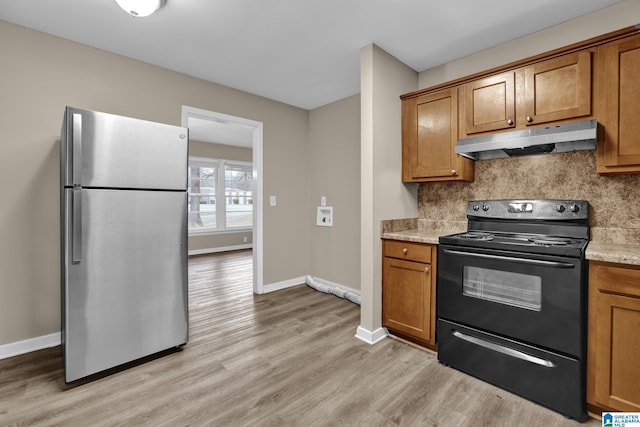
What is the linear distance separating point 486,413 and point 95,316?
2459 millimetres

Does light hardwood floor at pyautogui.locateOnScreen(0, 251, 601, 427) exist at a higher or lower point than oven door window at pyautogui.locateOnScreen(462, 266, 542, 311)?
lower

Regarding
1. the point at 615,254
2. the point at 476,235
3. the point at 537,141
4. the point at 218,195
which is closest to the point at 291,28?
the point at 537,141

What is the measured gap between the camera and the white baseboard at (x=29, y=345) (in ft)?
7.50

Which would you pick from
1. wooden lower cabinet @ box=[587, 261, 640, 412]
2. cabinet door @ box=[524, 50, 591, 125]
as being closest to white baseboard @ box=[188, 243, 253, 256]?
cabinet door @ box=[524, 50, 591, 125]

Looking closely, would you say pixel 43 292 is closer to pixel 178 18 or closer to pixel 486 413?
pixel 178 18

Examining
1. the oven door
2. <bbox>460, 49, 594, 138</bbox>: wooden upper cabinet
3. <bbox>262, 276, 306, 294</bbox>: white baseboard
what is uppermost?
<bbox>460, 49, 594, 138</bbox>: wooden upper cabinet

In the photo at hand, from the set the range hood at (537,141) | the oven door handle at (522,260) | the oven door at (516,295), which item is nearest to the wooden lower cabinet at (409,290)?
the oven door at (516,295)

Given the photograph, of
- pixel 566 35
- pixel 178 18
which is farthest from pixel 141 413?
pixel 566 35

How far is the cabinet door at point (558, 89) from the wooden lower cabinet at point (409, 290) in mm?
1202

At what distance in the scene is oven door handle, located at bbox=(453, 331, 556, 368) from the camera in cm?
178

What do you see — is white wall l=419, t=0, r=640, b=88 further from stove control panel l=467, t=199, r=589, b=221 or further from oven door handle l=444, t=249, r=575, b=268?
oven door handle l=444, t=249, r=575, b=268

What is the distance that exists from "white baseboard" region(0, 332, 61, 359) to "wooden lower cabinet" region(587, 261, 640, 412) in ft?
12.3

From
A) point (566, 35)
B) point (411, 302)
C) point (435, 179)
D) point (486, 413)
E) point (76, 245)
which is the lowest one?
point (486, 413)

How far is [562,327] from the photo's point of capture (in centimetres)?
172
